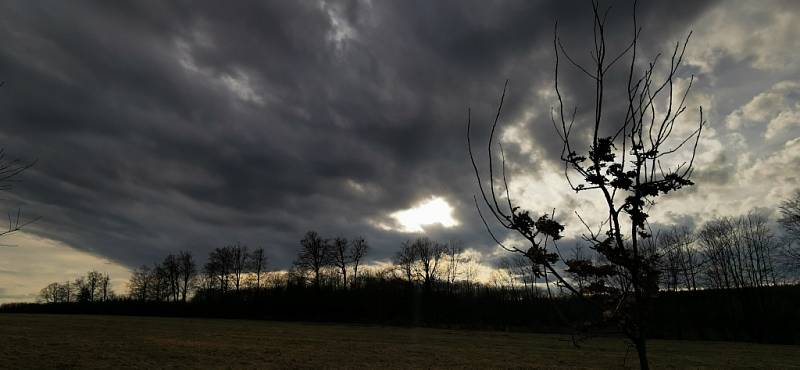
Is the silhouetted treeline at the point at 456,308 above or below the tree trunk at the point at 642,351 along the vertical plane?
below

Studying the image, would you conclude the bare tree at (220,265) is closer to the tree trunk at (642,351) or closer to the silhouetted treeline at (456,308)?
the silhouetted treeline at (456,308)

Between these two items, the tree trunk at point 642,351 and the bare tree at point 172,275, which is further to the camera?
the bare tree at point 172,275

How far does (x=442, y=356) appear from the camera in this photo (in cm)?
2564

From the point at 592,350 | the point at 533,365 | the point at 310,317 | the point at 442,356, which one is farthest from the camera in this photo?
the point at 310,317

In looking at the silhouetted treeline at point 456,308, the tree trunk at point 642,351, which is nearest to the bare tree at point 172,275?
the silhouetted treeline at point 456,308

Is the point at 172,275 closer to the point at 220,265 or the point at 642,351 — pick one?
the point at 220,265

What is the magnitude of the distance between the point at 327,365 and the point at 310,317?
53.8 m

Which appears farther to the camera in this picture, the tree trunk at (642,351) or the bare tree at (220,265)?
the bare tree at (220,265)

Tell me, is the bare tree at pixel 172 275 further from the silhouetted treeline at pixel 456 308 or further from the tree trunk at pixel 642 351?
the tree trunk at pixel 642 351

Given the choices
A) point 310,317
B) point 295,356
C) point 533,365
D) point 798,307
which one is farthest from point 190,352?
point 798,307

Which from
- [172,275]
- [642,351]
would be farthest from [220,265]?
[642,351]

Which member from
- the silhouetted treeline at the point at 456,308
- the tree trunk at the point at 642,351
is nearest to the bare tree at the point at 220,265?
the silhouetted treeline at the point at 456,308

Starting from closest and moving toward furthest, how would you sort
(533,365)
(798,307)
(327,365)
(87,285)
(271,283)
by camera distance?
(327,365)
(533,365)
(798,307)
(271,283)
(87,285)

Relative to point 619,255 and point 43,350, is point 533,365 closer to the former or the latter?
point 619,255
